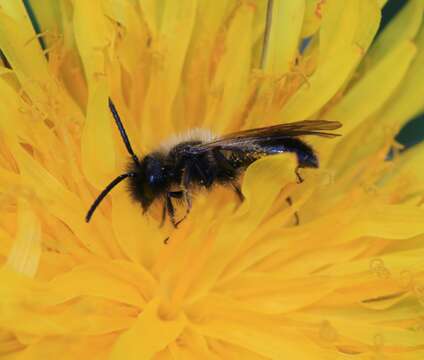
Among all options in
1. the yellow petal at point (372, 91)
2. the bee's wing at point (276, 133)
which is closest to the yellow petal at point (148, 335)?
the bee's wing at point (276, 133)

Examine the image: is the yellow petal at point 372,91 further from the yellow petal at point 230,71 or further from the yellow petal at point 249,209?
the yellow petal at point 249,209

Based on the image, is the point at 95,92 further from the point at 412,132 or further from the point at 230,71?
the point at 412,132

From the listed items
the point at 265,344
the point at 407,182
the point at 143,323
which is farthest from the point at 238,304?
the point at 407,182

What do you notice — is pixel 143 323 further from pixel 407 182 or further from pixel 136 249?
pixel 407 182

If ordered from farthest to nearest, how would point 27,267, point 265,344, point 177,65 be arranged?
point 177,65 < point 265,344 < point 27,267

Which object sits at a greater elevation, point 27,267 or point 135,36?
point 135,36

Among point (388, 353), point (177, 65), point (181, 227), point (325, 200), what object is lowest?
point (388, 353)
